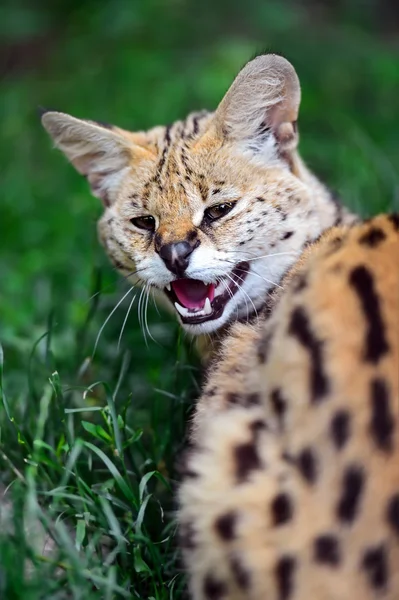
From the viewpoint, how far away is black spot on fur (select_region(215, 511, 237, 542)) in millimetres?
2379

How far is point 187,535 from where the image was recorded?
2520 millimetres

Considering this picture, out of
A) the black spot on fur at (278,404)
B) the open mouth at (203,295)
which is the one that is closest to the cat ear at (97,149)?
the open mouth at (203,295)

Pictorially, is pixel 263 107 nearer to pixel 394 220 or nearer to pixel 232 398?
pixel 394 220

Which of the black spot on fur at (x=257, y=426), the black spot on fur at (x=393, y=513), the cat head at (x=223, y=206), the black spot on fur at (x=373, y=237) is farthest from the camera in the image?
the cat head at (x=223, y=206)

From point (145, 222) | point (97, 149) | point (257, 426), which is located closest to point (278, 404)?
point (257, 426)

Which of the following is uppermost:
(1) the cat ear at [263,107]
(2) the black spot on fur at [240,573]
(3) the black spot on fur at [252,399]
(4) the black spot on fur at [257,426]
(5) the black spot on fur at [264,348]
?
(1) the cat ear at [263,107]

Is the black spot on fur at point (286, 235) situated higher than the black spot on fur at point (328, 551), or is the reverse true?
the black spot on fur at point (286, 235)

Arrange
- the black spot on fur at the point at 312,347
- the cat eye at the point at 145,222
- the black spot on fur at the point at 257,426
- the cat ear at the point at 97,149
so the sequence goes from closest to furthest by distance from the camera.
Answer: the black spot on fur at the point at 312,347 < the black spot on fur at the point at 257,426 < the cat eye at the point at 145,222 < the cat ear at the point at 97,149

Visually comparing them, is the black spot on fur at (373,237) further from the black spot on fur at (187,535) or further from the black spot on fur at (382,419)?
the black spot on fur at (187,535)

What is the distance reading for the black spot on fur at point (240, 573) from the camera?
236cm

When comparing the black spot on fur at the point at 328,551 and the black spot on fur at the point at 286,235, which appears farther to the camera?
the black spot on fur at the point at 286,235

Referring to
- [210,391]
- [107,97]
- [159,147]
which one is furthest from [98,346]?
[107,97]

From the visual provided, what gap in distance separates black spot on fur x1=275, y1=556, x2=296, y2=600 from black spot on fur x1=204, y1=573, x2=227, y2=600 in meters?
0.19

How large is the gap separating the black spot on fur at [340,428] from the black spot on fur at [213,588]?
1.68 feet
